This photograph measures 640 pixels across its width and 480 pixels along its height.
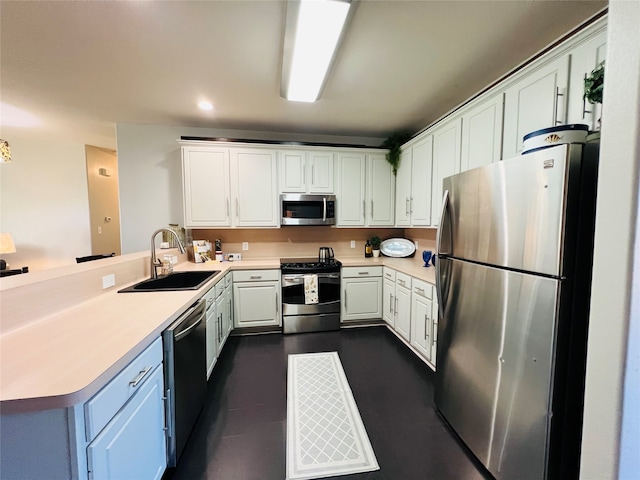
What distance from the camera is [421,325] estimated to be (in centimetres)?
247

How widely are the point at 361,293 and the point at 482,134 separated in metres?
2.11

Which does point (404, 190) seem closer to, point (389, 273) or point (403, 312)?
point (389, 273)

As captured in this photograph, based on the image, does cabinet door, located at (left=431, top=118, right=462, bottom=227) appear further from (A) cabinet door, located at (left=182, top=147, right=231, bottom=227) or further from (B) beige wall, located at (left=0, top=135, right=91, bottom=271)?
(B) beige wall, located at (left=0, top=135, right=91, bottom=271)

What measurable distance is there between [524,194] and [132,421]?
1.99m

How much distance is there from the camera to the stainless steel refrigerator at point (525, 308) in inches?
42.1

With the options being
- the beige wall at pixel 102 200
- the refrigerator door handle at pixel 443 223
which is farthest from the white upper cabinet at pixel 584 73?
the beige wall at pixel 102 200

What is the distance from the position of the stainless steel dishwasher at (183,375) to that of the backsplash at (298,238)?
74.6 inches

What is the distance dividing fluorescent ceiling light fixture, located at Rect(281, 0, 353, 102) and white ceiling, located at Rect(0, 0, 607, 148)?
0.40 ft

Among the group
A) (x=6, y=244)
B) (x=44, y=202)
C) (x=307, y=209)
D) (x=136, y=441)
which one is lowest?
(x=136, y=441)

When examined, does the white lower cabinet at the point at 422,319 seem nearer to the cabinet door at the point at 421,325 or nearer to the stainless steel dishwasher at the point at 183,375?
the cabinet door at the point at 421,325

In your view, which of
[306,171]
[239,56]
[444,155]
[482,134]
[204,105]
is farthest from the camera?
[306,171]

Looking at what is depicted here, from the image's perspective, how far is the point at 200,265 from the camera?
3.02m

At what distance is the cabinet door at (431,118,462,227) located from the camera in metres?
2.37

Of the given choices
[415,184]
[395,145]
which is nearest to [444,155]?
[415,184]
